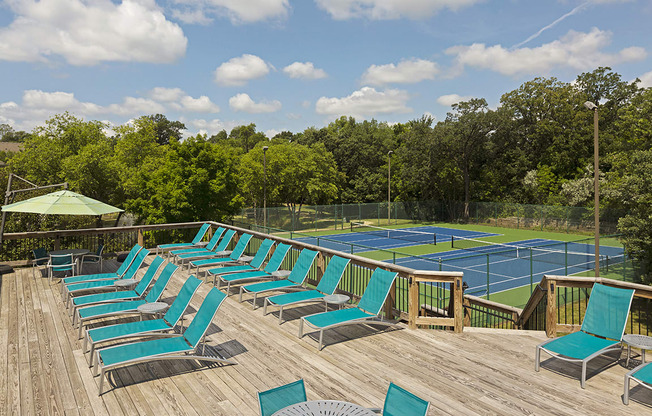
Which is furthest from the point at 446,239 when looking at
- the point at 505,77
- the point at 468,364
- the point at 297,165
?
the point at 468,364

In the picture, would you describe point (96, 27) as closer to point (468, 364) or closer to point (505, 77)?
point (468, 364)

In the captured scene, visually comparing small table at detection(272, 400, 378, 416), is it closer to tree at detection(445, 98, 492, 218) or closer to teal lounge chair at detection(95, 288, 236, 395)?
teal lounge chair at detection(95, 288, 236, 395)

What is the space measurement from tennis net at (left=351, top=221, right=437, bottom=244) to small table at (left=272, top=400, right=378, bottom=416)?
29527 mm

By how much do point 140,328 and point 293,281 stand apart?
3196 mm

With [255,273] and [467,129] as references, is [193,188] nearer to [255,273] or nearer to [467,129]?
[255,273]

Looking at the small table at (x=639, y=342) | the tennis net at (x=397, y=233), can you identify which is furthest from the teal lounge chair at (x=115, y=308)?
the tennis net at (x=397, y=233)

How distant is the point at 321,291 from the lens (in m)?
7.18

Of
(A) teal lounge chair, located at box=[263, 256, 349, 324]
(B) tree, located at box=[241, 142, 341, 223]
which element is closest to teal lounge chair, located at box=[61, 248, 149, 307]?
(A) teal lounge chair, located at box=[263, 256, 349, 324]

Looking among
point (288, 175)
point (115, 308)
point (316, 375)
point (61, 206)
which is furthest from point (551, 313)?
point (288, 175)

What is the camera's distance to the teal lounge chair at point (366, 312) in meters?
5.66

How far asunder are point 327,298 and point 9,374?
→ 4147 millimetres

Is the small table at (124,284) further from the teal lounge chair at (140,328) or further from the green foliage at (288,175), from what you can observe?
the green foliage at (288,175)

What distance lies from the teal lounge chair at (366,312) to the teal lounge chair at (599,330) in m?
2.13

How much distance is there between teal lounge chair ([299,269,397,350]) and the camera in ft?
18.6
